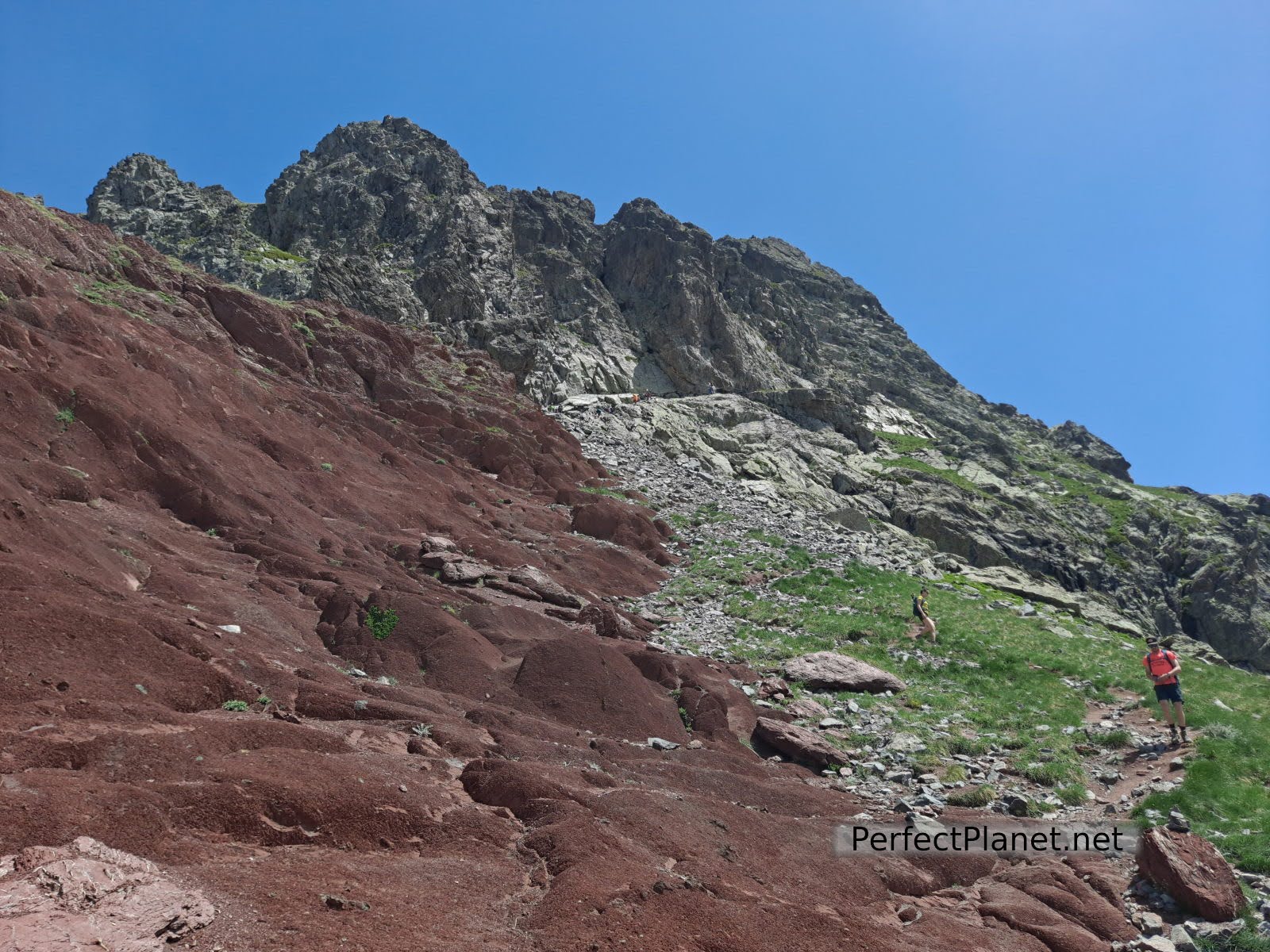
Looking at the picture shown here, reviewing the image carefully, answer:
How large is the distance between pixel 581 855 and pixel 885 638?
2136 centimetres

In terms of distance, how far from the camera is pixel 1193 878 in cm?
1092

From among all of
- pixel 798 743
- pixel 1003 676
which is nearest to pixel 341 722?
pixel 798 743

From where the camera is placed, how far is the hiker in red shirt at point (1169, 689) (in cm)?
1722

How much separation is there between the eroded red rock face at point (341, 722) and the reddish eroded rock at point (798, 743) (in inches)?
25.4

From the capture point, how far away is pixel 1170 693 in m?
17.3

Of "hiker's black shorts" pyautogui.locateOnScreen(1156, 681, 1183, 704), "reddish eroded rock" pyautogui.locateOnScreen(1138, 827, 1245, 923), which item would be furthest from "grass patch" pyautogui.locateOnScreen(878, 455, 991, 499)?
"reddish eroded rock" pyautogui.locateOnScreen(1138, 827, 1245, 923)

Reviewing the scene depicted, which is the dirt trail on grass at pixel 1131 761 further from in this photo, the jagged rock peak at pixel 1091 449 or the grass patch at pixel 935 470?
the jagged rock peak at pixel 1091 449

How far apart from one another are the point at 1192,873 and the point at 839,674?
11.7 meters

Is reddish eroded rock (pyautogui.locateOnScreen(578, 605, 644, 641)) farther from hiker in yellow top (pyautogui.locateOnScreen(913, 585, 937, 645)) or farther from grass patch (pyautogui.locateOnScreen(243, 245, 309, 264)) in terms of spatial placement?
grass patch (pyautogui.locateOnScreen(243, 245, 309, 264))

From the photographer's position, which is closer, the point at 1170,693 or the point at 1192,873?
Answer: the point at 1192,873

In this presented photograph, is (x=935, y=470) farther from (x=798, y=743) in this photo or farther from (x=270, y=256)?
(x=798, y=743)

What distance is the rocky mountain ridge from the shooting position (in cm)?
7744

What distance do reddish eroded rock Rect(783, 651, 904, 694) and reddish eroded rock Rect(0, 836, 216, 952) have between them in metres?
18.6

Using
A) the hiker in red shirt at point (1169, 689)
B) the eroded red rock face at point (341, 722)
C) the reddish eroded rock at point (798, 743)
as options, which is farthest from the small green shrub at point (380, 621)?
the hiker in red shirt at point (1169, 689)
